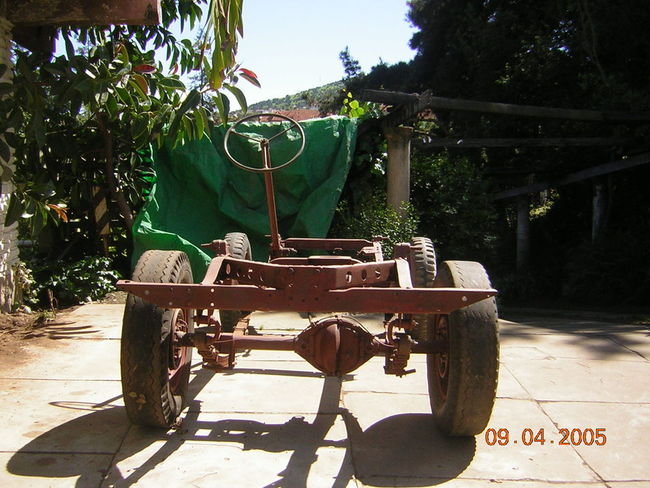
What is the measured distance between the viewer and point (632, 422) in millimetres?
3566

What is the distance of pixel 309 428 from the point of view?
133 inches

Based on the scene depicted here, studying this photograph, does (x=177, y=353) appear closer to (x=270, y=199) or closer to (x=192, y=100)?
(x=270, y=199)

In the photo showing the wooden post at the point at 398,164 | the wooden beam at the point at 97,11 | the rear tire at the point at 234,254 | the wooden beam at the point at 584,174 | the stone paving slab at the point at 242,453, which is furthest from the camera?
the wooden beam at the point at 584,174

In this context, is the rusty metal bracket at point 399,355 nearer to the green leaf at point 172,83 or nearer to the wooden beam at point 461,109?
the green leaf at point 172,83

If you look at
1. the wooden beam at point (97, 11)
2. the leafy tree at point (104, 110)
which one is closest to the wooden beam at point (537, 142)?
the leafy tree at point (104, 110)

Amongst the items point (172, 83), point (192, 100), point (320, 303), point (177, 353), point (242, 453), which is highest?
point (172, 83)

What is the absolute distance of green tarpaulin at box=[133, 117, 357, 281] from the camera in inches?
303

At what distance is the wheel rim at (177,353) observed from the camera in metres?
3.26

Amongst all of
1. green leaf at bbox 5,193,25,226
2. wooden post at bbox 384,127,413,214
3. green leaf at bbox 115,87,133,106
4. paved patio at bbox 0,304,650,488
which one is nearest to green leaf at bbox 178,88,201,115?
green leaf at bbox 115,87,133,106

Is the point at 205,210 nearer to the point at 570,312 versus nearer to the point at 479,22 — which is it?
the point at 570,312

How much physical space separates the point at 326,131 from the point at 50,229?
3547 mm

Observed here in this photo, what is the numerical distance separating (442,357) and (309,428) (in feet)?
2.67

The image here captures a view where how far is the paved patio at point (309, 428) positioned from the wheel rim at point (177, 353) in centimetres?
22

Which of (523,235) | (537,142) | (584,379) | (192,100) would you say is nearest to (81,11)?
(192,100)
